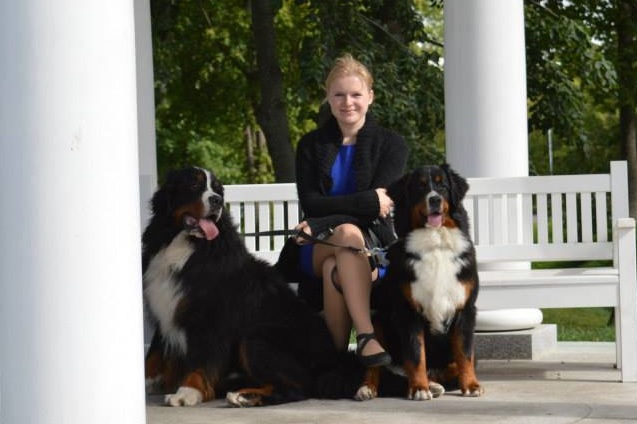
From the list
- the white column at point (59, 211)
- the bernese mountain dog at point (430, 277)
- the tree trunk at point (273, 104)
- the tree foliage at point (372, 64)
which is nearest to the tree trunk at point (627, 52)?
the tree foliage at point (372, 64)

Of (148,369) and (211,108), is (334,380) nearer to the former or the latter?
(148,369)

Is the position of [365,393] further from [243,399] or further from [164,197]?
[164,197]

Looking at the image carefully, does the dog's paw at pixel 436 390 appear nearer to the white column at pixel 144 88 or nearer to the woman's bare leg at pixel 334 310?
the woman's bare leg at pixel 334 310

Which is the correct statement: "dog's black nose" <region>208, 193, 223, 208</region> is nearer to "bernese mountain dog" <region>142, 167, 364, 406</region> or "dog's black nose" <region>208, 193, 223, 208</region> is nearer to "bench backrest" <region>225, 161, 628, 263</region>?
"bernese mountain dog" <region>142, 167, 364, 406</region>

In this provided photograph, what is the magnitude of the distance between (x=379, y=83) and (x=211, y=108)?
7.31 meters

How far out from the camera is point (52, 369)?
3098 millimetres

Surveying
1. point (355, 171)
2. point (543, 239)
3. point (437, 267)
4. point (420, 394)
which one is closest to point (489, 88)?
point (543, 239)

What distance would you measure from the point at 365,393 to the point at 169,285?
42.2 inches

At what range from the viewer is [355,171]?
5988mm

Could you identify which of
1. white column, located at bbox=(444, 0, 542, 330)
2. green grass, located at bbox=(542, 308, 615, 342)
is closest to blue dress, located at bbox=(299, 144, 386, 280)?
white column, located at bbox=(444, 0, 542, 330)

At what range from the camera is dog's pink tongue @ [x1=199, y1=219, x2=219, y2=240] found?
18.3ft

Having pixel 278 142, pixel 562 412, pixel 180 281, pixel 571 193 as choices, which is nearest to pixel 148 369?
pixel 180 281

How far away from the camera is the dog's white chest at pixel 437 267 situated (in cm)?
556

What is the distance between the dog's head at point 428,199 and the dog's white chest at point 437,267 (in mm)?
57
